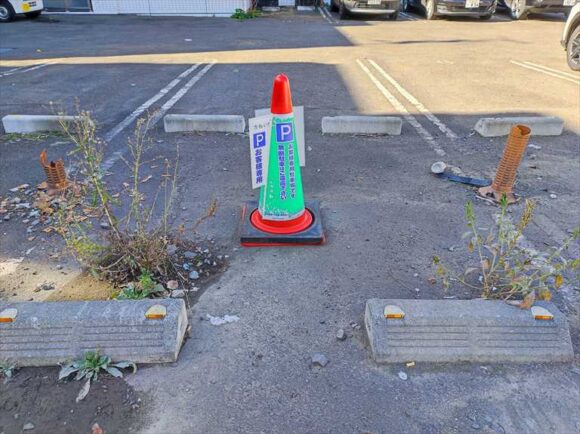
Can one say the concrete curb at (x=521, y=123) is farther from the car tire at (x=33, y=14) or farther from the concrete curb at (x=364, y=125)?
the car tire at (x=33, y=14)

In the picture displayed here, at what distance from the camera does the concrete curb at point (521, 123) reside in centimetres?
521

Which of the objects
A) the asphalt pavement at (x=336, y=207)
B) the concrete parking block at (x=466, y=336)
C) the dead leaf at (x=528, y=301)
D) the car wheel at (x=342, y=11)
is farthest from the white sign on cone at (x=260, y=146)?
the car wheel at (x=342, y=11)

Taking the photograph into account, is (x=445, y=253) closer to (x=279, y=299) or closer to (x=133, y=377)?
(x=279, y=299)

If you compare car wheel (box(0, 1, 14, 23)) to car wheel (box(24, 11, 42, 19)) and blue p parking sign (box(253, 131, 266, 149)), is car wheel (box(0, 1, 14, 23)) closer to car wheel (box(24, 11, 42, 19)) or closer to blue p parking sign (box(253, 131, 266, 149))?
car wheel (box(24, 11, 42, 19))

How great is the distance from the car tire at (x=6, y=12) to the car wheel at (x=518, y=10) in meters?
18.6

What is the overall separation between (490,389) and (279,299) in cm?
127

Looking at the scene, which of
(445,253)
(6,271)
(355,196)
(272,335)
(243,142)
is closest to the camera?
(272,335)

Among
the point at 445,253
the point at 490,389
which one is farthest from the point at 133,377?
the point at 445,253

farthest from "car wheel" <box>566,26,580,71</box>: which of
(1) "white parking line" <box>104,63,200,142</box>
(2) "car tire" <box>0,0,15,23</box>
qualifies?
(2) "car tire" <box>0,0,15,23</box>

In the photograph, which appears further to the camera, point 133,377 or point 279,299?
point 279,299

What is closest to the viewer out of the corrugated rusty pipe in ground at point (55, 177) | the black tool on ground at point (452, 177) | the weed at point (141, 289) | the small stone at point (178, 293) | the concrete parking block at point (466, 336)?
the concrete parking block at point (466, 336)

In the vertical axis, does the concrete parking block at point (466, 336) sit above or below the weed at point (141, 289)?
above

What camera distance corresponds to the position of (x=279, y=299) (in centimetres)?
273

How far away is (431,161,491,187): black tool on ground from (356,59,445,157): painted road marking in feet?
1.85
